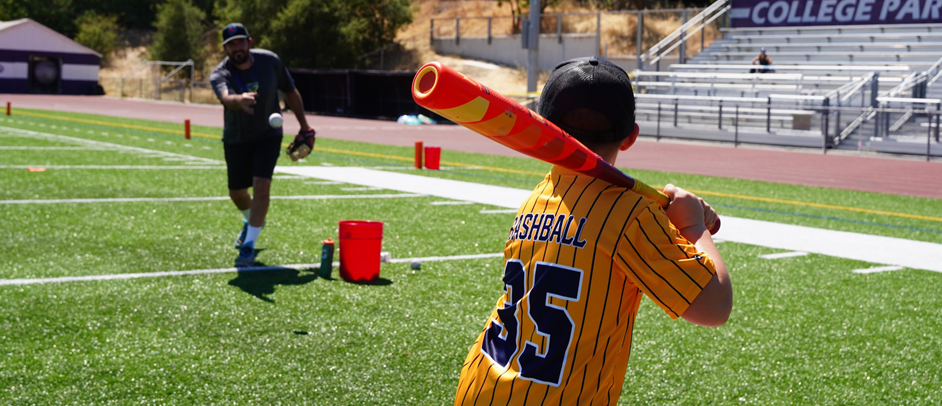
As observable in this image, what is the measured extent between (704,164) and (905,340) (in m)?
14.0

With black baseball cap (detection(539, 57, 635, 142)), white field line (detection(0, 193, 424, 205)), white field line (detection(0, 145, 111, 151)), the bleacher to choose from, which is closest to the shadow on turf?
white field line (detection(0, 193, 424, 205))

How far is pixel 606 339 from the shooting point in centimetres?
218

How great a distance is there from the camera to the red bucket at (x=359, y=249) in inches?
254

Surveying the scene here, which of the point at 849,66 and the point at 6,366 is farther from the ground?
the point at 849,66

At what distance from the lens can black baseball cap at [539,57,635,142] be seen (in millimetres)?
2051

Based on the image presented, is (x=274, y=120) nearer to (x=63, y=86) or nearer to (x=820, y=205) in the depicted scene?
(x=820, y=205)

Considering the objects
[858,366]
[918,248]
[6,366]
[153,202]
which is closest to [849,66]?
[918,248]

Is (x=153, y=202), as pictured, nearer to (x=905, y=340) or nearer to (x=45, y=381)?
(x=45, y=381)

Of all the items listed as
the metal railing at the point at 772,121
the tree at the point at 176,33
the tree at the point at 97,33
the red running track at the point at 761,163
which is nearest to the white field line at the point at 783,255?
the red running track at the point at 761,163

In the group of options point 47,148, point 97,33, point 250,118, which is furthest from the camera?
point 97,33

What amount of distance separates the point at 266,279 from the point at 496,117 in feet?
16.6

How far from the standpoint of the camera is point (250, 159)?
7.49 metres

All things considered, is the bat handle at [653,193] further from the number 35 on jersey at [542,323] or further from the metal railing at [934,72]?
the metal railing at [934,72]

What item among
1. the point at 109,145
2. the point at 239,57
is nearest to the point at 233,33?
the point at 239,57
